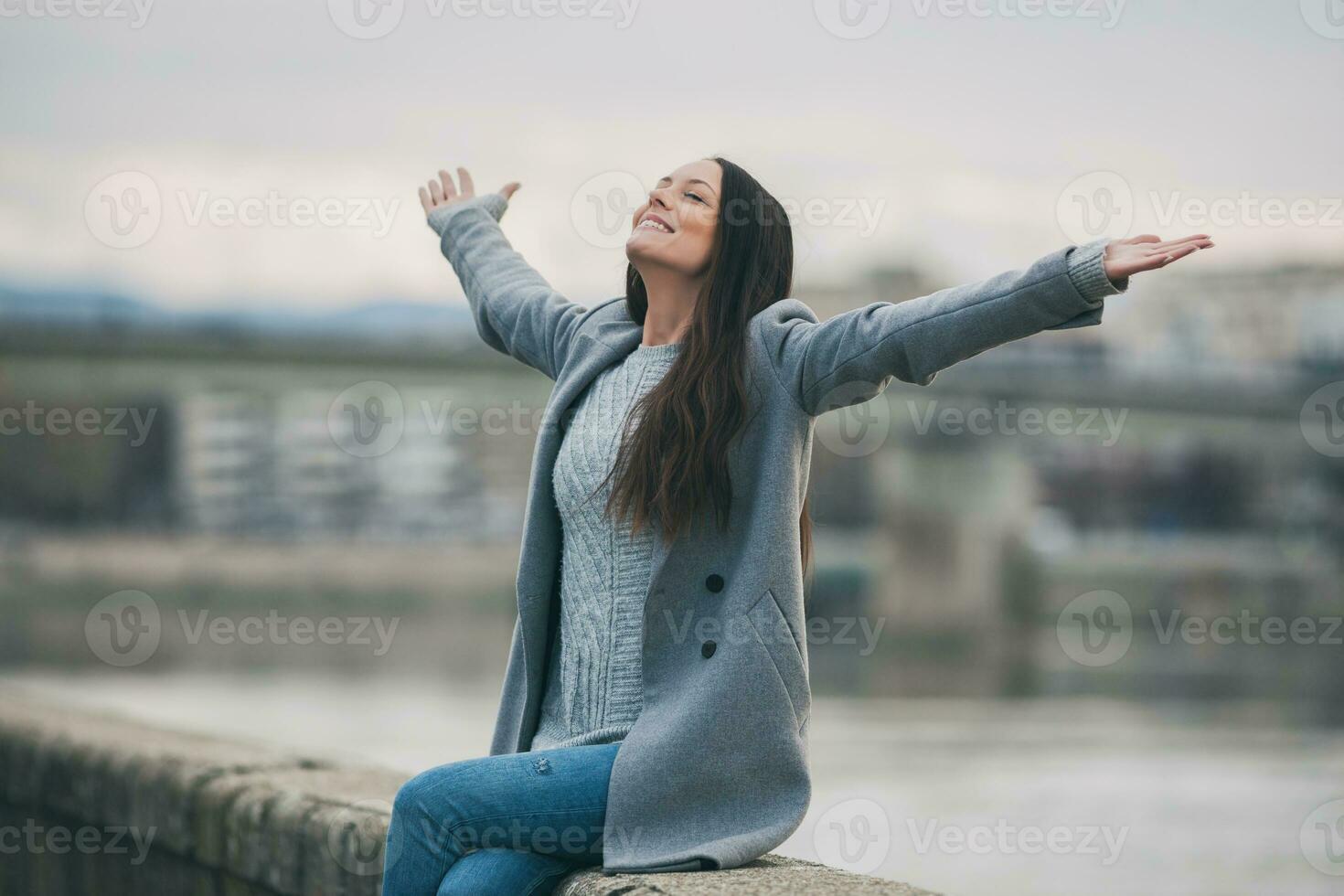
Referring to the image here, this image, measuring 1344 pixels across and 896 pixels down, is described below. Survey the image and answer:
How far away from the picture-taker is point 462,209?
3293 mm

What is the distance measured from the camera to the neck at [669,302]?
2.65 meters

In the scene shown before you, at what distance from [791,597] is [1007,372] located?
29.3 m

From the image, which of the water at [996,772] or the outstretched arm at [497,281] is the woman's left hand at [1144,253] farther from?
the water at [996,772]

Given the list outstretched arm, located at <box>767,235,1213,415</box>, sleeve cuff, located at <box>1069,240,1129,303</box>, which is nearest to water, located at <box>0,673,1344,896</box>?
outstretched arm, located at <box>767,235,1213,415</box>

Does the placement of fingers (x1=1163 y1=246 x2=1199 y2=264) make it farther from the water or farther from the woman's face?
the water

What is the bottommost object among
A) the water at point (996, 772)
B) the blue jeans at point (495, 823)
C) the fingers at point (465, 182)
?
the water at point (996, 772)

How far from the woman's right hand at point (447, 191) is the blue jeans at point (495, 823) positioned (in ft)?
4.76

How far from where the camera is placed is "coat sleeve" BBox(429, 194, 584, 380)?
294 cm

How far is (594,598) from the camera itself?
2.51 m

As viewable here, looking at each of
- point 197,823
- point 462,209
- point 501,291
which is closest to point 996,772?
point 197,823

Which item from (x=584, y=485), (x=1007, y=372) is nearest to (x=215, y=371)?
(x=1007, y=372)

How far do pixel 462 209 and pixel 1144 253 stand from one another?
1578 mm

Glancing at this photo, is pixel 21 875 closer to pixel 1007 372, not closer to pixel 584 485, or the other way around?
pixel 584 485

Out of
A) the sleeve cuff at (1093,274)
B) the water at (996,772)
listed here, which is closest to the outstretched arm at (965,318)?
the sleeve cuff at (1093,274)
